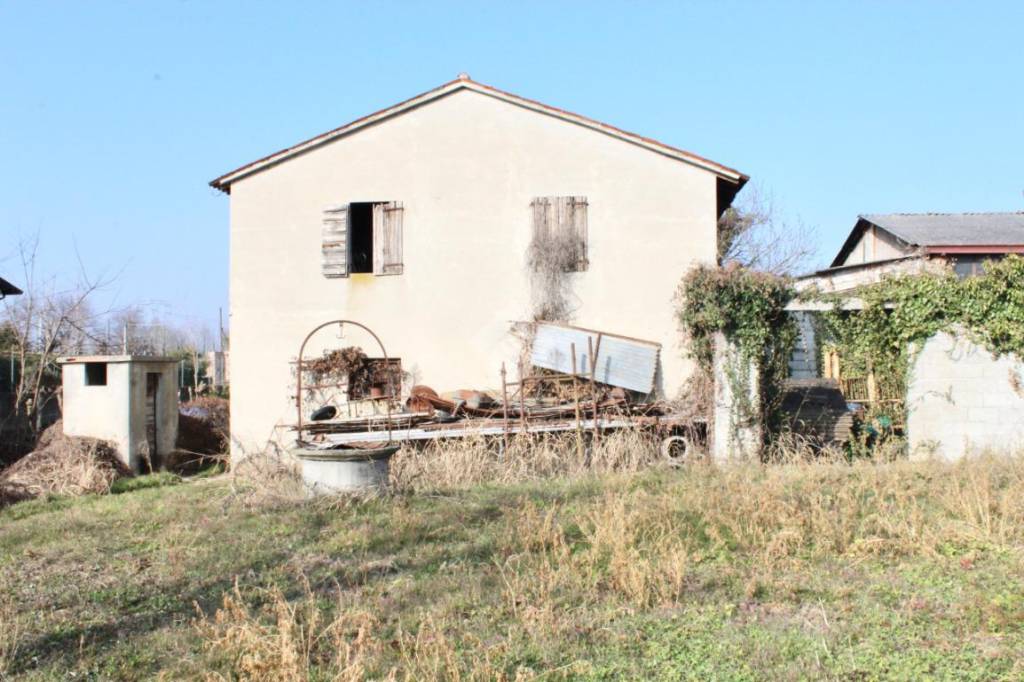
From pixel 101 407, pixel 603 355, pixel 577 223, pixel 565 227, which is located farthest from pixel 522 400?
pixel 101 407

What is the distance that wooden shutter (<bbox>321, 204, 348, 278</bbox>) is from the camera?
13.6 metres

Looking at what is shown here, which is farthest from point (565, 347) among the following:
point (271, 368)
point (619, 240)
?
point (271, 368)

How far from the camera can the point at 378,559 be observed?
22.6 feet

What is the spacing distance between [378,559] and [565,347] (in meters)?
6.69

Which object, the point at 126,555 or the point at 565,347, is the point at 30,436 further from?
the point at 565,347

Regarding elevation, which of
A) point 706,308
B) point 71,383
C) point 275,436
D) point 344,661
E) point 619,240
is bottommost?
point 344,661

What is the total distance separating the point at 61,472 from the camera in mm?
11844

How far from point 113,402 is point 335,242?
4731mm

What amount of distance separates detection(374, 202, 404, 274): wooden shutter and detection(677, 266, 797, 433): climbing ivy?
5.12 meters

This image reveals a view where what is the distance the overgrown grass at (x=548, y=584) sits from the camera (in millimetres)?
4566

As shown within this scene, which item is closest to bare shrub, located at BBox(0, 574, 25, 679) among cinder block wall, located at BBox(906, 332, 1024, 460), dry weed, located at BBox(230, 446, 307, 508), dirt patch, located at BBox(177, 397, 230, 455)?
dry weed, located at BBox(230, 446, 307, 508)

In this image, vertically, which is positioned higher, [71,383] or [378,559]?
[71,383]

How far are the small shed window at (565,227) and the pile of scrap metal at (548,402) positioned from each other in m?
1.28

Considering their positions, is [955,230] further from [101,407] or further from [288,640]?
[288,640]
